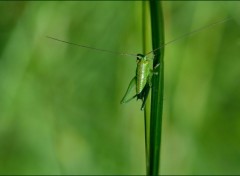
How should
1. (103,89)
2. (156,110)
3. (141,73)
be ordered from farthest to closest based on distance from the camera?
1. (103,89)
2. (141,73)
3. (156,110)

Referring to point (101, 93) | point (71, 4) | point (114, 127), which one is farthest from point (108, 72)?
point (71, 4)

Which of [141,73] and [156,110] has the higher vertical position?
[141,73]

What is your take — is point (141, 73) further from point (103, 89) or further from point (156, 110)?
point (103, 89)

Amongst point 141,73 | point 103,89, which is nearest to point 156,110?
point 141,73

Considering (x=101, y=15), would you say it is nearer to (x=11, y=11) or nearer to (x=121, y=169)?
(x=11, y=11)

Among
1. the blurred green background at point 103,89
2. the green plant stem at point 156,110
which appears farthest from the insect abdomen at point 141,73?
the blurred green background at point 103,89

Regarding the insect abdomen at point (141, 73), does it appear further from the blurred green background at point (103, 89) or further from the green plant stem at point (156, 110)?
the blurred green background at point (103, 89)
